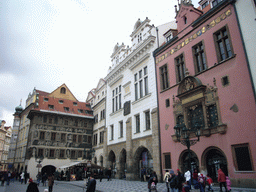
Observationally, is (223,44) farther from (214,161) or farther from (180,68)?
(214,161)

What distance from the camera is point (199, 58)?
17609mm

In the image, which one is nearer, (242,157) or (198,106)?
(242,157)

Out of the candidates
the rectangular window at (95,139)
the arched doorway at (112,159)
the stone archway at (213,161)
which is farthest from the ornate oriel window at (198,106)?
the rectangular window at (95,139)

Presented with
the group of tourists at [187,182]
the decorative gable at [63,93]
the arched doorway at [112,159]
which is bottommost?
the group of tourists at [187,182]

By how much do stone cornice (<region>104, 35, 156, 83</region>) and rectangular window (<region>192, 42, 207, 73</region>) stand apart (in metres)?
7.12

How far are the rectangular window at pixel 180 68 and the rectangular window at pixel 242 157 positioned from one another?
7.96 m

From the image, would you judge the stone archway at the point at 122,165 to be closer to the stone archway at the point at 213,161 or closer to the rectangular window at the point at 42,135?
the stone archway at the point at 213,161

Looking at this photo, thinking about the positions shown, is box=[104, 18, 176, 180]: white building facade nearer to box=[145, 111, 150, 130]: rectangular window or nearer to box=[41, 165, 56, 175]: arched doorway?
box=[145, 111, 150, 130]: rectangular window

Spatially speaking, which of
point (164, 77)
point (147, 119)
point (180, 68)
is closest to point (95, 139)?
point (147, 119)

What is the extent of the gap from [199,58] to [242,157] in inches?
331

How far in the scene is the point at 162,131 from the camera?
20484mm

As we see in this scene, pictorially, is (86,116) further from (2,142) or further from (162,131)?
(2,142)

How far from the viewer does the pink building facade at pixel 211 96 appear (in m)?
13.3

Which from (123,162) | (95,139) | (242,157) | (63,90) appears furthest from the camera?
(63,90)
